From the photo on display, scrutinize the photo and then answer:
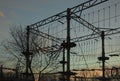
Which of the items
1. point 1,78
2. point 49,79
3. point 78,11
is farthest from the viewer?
point 49,79

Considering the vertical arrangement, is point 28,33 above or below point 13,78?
above

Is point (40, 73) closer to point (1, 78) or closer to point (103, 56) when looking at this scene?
point (1, 78)

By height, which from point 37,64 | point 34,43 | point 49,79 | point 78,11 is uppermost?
point 78,11

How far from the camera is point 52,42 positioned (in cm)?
3306

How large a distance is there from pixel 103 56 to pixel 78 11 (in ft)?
28.4

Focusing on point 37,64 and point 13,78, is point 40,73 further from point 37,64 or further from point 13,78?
point 13,78

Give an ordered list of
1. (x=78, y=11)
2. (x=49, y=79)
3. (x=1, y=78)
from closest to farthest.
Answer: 1. (x=78, y=11)
2. (x=1, y=78)
3. (x=49, y=79)

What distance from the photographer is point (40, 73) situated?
113 feet

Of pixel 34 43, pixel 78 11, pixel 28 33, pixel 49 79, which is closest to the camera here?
pixel 78 11

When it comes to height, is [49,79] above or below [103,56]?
below

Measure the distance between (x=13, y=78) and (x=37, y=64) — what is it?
4603 millimetres

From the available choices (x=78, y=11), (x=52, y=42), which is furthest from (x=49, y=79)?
(x=78, y=11)

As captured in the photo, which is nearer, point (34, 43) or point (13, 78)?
point (13, 78)

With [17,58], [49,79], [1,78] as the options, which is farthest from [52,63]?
[49,79]
